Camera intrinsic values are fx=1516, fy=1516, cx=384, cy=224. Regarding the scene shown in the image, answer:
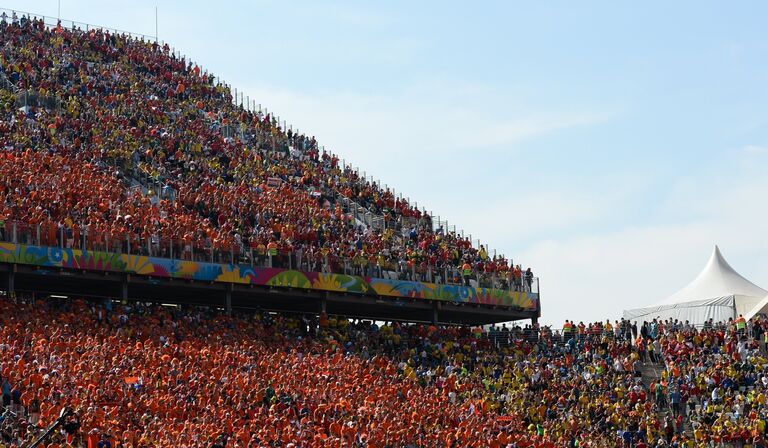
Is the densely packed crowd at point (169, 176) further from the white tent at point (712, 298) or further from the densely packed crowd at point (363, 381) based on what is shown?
the white tent at point (712, 298)

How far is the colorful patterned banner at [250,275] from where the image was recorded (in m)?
50.7

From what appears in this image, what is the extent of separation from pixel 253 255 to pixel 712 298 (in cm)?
2287

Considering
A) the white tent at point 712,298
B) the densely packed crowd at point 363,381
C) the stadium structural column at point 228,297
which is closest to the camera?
the densely packed crowd at point 363,381

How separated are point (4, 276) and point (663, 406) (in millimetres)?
22822

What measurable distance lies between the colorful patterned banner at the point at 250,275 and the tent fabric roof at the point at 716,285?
31.4ft

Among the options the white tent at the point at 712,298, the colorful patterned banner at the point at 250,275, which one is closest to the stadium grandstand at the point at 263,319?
the colorful patterned banner at the point at 250,275

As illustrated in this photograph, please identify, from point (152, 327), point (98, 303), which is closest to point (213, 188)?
point (98, 303)

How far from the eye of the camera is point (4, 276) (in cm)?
5169

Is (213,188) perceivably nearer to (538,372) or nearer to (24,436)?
(538,372)

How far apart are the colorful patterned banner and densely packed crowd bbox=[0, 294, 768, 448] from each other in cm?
136

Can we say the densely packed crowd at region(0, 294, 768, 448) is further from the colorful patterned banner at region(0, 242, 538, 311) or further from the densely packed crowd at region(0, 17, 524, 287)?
the densely packed crowd at region(0, 17, 524, 287)

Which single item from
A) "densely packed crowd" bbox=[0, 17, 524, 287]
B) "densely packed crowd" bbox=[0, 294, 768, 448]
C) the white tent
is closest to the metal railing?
"densely packed crowd" bbox=[0, 17, 524, 287]

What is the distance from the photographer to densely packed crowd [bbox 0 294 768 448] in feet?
122

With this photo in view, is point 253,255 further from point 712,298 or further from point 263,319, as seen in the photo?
point 712,298
